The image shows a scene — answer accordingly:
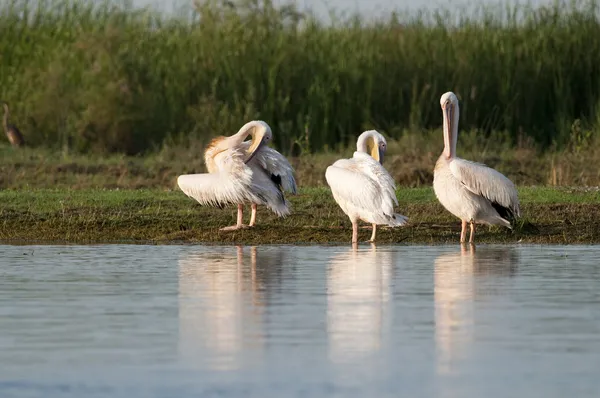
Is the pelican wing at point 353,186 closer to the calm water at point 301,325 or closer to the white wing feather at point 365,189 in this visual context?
the white wing feather at point 365,189

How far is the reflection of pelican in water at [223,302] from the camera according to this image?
6570 millimetres

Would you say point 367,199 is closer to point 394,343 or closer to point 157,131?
point 394,343

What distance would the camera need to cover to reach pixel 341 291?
8750 mm

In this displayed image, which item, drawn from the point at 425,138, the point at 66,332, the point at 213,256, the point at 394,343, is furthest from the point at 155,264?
the point at 425,138

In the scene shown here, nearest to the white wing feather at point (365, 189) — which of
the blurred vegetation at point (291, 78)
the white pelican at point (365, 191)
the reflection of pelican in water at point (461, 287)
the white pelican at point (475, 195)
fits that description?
the white pelican at point (365, 191)

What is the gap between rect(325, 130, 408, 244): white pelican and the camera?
12.2 meters

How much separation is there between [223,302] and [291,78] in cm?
1341

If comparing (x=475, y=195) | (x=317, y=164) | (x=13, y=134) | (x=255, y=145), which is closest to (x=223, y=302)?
(x=475, y=195)

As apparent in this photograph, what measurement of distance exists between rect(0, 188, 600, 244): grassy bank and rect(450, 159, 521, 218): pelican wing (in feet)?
1.30

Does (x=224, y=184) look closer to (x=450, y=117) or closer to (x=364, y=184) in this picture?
(x=364, y=184)

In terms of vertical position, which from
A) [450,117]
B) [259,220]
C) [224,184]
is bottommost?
[259,220]

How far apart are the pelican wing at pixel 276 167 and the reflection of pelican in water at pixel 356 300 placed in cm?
173

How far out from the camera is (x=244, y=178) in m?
13.3

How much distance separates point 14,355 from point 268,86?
15080 millimetres
